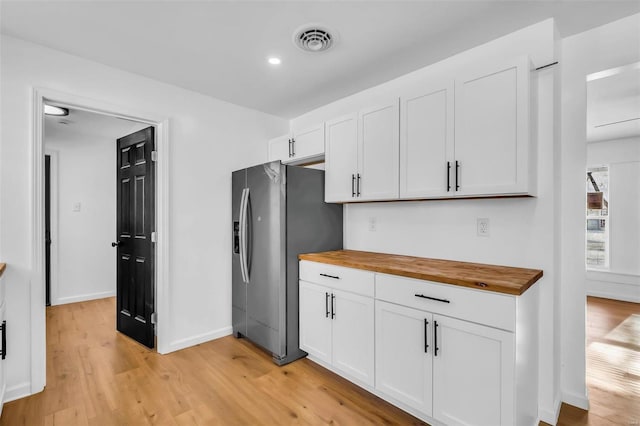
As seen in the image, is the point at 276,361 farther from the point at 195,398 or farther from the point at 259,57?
the point at 259,57

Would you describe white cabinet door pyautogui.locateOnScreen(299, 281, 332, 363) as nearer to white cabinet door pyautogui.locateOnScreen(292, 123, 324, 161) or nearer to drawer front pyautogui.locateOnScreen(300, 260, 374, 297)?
drawer front pyautogui.locateOnScreen(300, 260, 374, 297)

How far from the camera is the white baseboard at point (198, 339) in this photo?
9.53ft

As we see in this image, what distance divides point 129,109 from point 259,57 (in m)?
1.21

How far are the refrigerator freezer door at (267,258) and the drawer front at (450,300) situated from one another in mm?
933

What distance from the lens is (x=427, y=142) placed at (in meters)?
2.18

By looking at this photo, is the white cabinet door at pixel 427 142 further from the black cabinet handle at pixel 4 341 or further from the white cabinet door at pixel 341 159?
the black cabinet handle at pixel 4 341

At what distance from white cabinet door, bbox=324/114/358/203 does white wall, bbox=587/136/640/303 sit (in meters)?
4.75

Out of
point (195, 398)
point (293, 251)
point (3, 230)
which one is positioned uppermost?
point (3, 230)

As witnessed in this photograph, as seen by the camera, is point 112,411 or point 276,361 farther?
point 276,361

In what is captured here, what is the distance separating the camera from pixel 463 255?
228 cm

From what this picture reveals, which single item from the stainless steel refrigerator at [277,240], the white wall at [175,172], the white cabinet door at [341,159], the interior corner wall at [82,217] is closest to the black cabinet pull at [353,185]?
the white cabinet door at [341,159]

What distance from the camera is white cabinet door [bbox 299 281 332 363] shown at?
246 cm

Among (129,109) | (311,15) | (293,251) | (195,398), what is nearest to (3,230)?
(129,109)

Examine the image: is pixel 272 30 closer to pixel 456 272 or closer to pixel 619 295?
pixel 456 272
